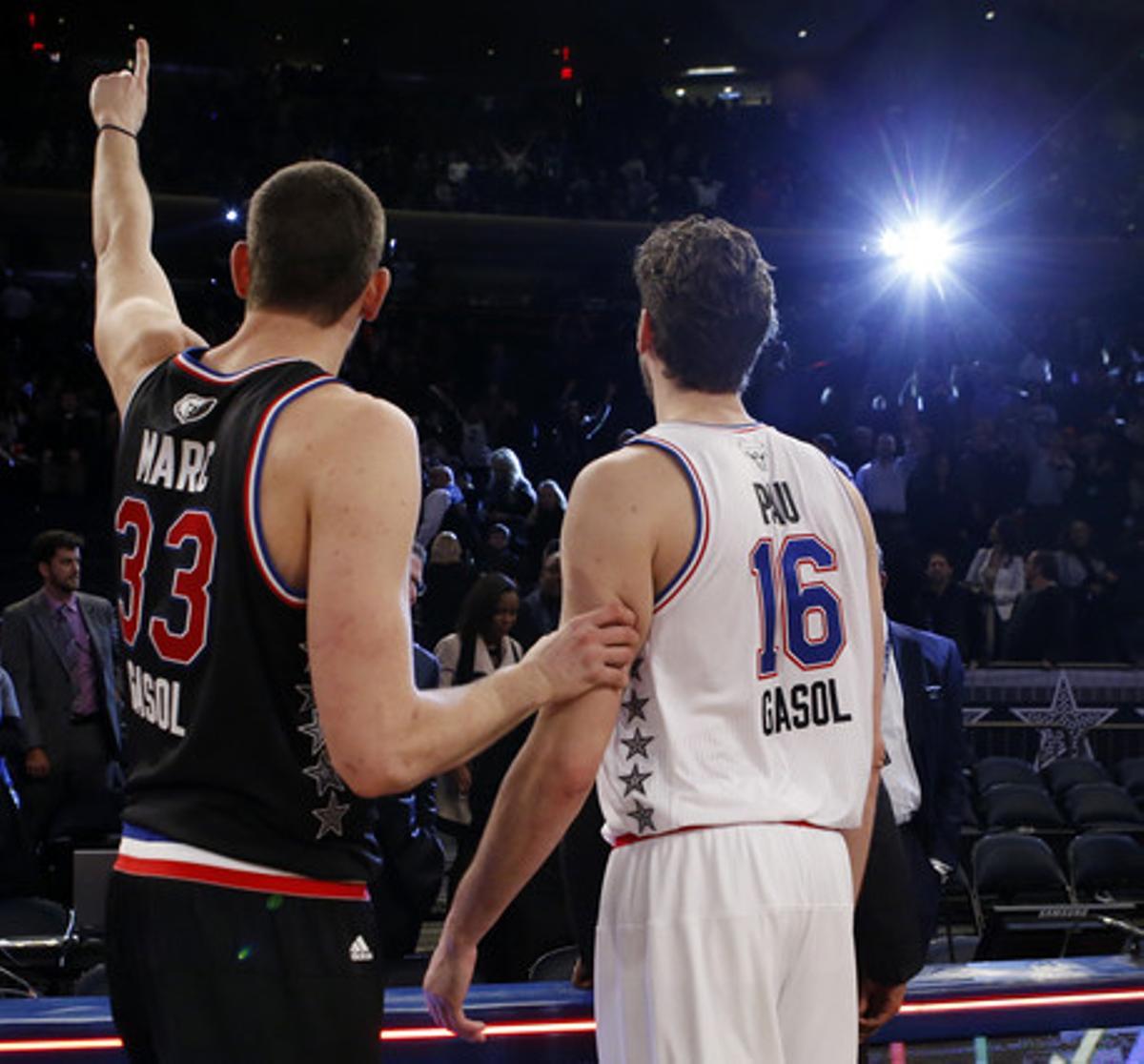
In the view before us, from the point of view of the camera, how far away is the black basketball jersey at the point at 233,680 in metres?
1.92

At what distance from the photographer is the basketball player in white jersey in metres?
2.24

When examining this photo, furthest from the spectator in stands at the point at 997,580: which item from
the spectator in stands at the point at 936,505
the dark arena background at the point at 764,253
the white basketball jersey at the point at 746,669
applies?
the white basketball jersey at the point at 746,669

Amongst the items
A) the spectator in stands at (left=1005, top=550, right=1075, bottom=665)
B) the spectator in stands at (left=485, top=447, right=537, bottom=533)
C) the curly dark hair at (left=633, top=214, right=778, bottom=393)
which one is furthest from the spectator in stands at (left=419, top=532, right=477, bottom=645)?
the curly dark hair at (left=633, top=214, right=778, bottom=393)

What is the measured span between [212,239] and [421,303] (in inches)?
108

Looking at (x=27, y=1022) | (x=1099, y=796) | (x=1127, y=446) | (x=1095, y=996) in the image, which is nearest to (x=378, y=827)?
(x=27, y=1022)

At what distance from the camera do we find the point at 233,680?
6.31ft

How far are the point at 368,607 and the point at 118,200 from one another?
1.15 meters

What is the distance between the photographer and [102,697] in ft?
27.4

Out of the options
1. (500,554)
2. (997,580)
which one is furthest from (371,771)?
(997,580)

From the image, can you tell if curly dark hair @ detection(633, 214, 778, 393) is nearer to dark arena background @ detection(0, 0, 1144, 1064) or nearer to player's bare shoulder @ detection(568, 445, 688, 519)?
player's bare shoulder @ detection(568, 445, 688, 519)

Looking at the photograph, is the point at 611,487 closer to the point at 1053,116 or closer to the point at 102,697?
the point at 102,697

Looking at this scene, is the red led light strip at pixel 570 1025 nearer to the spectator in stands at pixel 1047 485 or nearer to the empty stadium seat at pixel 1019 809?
the empty stadium seat at pixel 1019 809

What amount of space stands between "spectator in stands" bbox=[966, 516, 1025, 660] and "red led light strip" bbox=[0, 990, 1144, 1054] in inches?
338

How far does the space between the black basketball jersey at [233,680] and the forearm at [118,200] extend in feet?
2.39
